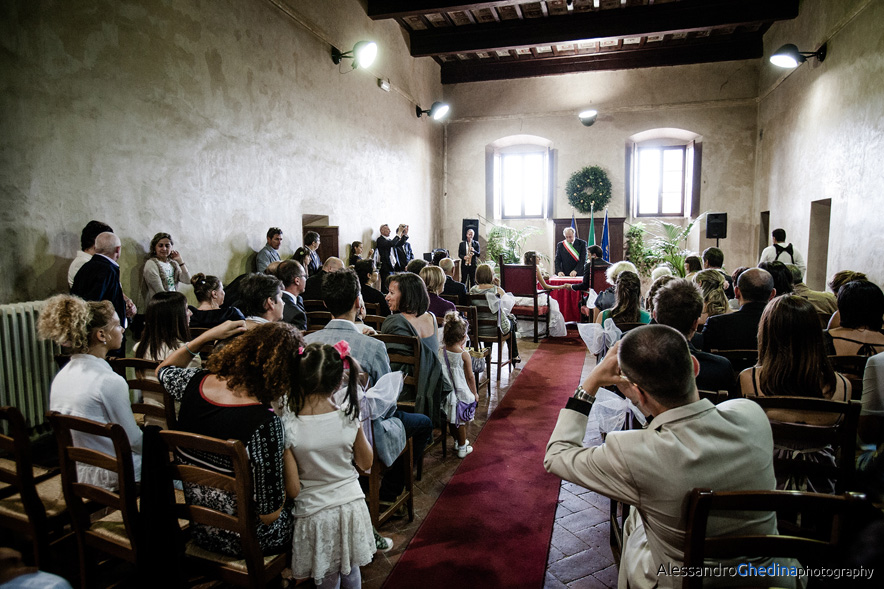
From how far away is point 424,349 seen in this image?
10.0ft

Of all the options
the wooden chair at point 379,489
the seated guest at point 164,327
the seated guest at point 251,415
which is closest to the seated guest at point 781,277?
the wooden chair at point 379,489

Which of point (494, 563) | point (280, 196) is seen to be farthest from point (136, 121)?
point (494, 563)

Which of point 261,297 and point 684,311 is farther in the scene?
point 261,297

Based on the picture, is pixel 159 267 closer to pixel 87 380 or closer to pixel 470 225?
pixel 87 380

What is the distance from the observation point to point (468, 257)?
920 cm

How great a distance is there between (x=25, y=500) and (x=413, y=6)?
8.66 metres

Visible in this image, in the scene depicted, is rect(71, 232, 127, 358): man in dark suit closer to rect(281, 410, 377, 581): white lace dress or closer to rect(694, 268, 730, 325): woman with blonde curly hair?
rect(281, 410, 377, 581): white lace dress

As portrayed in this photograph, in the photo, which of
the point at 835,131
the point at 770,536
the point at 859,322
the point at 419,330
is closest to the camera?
the point at 770,536

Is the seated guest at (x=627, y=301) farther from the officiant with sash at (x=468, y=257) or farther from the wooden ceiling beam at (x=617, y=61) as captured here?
the wooden ceiling beam at (x=617, y=61)

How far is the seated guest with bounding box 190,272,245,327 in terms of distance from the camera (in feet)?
11.5

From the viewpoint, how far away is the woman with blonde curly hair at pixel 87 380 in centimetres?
212

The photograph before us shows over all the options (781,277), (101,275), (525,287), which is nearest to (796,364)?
(781,277)

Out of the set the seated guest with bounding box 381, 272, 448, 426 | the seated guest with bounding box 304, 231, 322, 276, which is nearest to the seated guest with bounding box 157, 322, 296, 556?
the seated guest with bounding box 381, 272, 448, 426

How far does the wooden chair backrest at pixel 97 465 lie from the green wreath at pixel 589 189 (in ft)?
36.9
